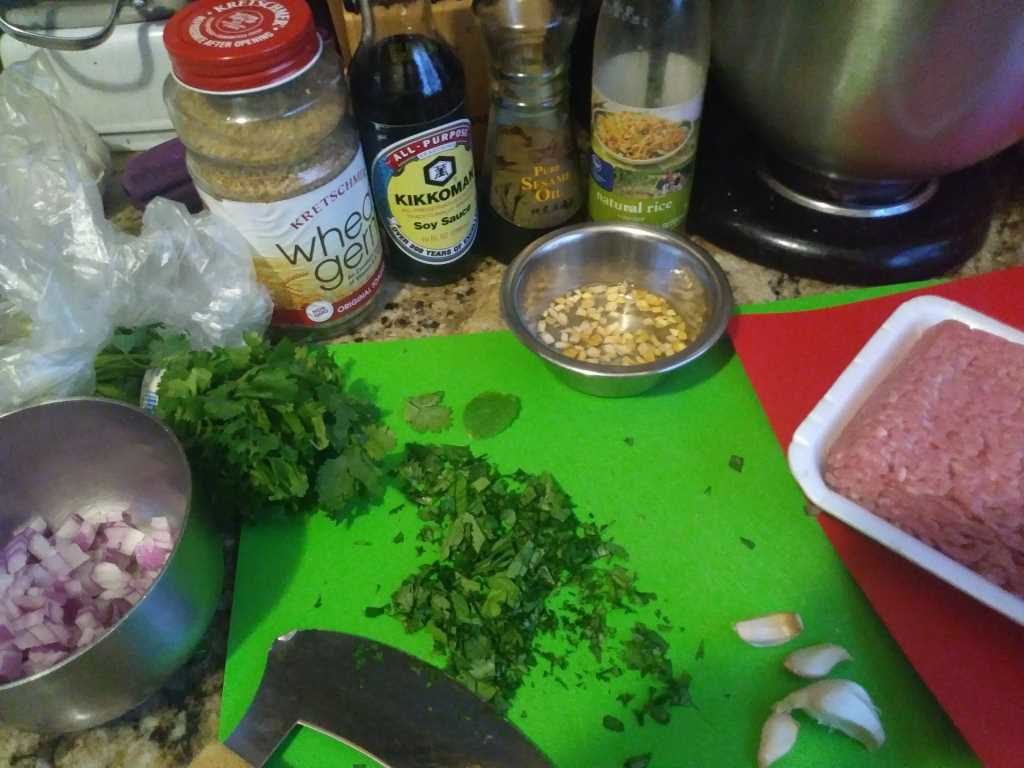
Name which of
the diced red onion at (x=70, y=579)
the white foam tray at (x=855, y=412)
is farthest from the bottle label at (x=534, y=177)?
the diced red onion at (x=70, y=579)

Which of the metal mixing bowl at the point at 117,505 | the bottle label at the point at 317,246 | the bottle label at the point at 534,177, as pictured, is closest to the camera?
the metal mixing bowl at the point at 117,505

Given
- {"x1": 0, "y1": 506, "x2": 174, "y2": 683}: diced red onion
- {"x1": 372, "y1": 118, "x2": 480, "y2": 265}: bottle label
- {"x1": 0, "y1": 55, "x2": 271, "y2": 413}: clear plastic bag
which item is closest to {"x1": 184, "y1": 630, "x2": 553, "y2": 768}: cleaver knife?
{"x1": 0, "y1": 506, "x2": 174, "y2": 683}: diced red onion

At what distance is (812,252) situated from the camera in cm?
97

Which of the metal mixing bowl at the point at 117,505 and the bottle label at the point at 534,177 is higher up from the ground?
the bottle label at the point at 534,177

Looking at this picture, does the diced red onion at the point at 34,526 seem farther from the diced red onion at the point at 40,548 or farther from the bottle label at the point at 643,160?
the bottle label at the point at 643,160

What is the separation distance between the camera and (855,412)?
79 cm

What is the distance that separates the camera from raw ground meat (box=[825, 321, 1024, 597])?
0.71 metres

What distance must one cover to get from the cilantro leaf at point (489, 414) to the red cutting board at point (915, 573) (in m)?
0.27

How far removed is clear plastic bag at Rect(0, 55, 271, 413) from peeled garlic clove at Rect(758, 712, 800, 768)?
2.06 ft

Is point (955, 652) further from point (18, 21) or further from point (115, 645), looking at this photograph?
point (18, 21)

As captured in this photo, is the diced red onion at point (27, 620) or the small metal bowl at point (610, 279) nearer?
the diced red onion at point (27, 620)

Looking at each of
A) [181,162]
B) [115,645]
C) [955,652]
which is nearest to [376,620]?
[115,645]

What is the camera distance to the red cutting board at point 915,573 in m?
0.68

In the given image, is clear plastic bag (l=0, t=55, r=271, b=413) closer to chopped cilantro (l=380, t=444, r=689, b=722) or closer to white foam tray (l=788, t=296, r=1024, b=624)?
chopped cilantro (l=380, t=444, r=689, b=722)
